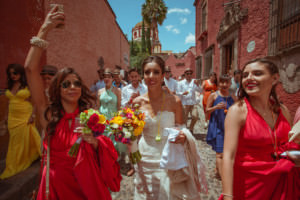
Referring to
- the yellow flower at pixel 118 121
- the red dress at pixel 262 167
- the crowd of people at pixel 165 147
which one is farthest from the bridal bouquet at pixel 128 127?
the red dress at pixel 262 167

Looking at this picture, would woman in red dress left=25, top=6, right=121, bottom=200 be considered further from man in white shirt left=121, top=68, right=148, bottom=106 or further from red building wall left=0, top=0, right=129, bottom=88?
Answer: red building wall left=0, top=0, right=129, bottom=88

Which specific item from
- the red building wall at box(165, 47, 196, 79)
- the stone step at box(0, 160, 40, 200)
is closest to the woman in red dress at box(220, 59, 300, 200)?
the stone step at box(0, 160, 40, 200)

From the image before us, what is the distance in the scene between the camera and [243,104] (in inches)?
65.8

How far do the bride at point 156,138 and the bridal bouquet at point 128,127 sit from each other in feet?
0.88

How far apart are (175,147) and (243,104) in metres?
0.92

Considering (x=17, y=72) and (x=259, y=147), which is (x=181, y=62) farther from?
(x=259, y=147)

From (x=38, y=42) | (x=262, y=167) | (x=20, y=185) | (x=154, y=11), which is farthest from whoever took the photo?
(x=154, y=11)

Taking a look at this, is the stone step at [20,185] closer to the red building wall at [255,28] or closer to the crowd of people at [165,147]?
the crowd of people at [165,147]

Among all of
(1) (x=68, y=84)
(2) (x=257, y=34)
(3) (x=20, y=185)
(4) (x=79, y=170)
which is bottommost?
(3) (x=20, y=185)

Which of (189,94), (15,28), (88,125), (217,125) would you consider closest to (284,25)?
(189,94)

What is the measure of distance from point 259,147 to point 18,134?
4.46 metres

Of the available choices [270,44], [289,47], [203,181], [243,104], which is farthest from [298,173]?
[270,44]

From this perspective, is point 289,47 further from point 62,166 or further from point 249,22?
point 62,166

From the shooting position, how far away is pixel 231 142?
1531 mm
